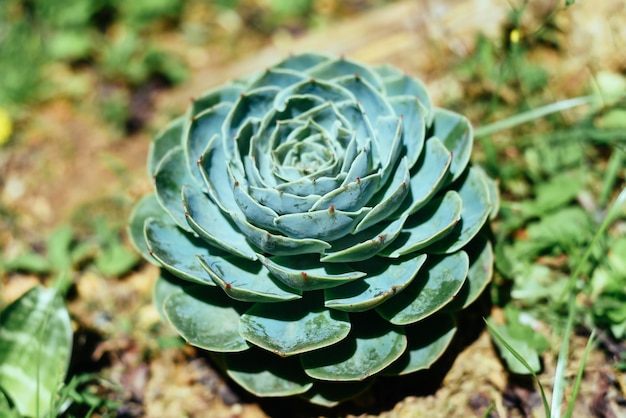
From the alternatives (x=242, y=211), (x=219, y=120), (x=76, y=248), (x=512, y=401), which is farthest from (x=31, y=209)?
(x=512, y=401)

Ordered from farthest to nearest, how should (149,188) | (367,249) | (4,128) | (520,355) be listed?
(4,128)
(149,188)
(520,355)
(367,249)

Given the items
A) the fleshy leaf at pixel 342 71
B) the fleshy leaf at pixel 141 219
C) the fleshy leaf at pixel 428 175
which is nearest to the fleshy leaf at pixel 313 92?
the fleshy leaf at pixel 342 71

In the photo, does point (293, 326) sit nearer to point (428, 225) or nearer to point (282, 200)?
point (282, 200)

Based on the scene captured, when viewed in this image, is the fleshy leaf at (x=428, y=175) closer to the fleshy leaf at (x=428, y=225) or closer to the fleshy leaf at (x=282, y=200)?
the fleshy leaf at (x=428, y=225)

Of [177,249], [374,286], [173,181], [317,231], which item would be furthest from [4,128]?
[374,286]

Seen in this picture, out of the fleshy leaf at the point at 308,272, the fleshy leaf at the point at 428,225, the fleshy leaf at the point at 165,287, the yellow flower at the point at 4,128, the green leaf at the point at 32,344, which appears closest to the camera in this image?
the fleshy leaf at the point at 308,272

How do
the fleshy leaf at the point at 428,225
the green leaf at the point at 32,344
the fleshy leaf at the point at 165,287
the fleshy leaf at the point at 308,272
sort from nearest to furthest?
the fleshy leaf at the point at 308,272 → the fleshy leaf at the point at 428,225 → the fleshy leaf at the point at 165,287 → the green leaf at the point at 32,344
